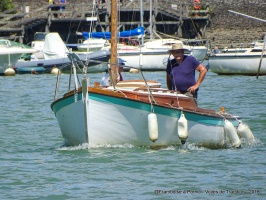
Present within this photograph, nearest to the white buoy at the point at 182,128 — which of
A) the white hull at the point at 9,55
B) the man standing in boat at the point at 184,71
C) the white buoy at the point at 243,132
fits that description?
the man standing in boat at the point at 184,71

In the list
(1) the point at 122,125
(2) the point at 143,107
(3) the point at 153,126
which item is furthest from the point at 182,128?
(1) the point at 122,125

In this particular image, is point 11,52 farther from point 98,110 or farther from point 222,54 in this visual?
point 98,110

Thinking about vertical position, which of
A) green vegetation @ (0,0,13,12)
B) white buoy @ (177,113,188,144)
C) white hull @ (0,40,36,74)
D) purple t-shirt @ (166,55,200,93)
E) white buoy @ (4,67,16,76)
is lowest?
white buoy @ (4,67,16,76)

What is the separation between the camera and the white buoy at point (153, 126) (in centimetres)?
1593

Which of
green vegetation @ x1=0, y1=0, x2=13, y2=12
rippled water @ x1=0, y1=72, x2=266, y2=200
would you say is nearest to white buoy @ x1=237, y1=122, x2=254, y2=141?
rippled water @ x1=0, y1=72, x2=266, y2=200

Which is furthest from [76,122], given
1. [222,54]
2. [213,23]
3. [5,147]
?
[213,23]

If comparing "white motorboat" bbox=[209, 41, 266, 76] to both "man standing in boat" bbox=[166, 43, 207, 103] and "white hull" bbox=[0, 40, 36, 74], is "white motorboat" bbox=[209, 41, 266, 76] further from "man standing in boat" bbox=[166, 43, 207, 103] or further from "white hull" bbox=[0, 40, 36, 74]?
"man standing in boat" bbox=[166, 43, 207, 103]

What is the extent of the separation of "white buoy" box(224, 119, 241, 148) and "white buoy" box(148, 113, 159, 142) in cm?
133

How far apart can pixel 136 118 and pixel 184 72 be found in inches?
48.1

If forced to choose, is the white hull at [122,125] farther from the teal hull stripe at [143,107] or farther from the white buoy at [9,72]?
the white buoy at [9,72]

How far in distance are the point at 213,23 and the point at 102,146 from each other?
4771 centimetres

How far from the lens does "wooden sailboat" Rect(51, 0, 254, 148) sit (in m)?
15.9

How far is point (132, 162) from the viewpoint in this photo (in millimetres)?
15586

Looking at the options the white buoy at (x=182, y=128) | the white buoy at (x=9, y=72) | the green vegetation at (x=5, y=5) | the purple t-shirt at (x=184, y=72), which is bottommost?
the white buoy at (x=9, y=72)
